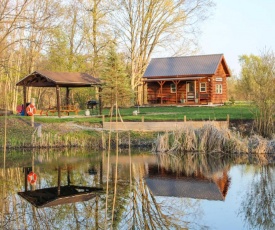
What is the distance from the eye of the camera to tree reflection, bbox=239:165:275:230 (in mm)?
8461

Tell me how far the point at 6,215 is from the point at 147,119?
44.5ft

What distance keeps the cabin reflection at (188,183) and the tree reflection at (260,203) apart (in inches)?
27.7

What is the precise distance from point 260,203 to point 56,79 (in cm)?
1686

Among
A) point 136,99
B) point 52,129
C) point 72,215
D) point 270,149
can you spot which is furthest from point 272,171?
point 136,99

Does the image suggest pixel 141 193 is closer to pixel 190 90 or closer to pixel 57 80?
pixel 57 80

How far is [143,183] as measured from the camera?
12.0 metres

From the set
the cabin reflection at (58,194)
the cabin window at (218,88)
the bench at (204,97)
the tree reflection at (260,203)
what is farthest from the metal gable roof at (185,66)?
the cabin reflection at (58,194)

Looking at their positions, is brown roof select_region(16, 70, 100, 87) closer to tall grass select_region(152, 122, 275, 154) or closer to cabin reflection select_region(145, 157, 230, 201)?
tall grass select_region(152, 122, 275, 154)

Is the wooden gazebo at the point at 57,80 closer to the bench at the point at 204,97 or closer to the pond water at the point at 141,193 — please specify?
the pond water at the point at 141,193

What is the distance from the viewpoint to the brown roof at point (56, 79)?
24.3 metres

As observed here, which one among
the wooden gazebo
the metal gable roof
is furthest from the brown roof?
the metal gable roof

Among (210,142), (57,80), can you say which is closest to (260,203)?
(210,142)

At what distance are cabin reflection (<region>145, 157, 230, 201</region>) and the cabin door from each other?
21.2 metres

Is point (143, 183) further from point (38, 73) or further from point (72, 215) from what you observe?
point (38, 73)
